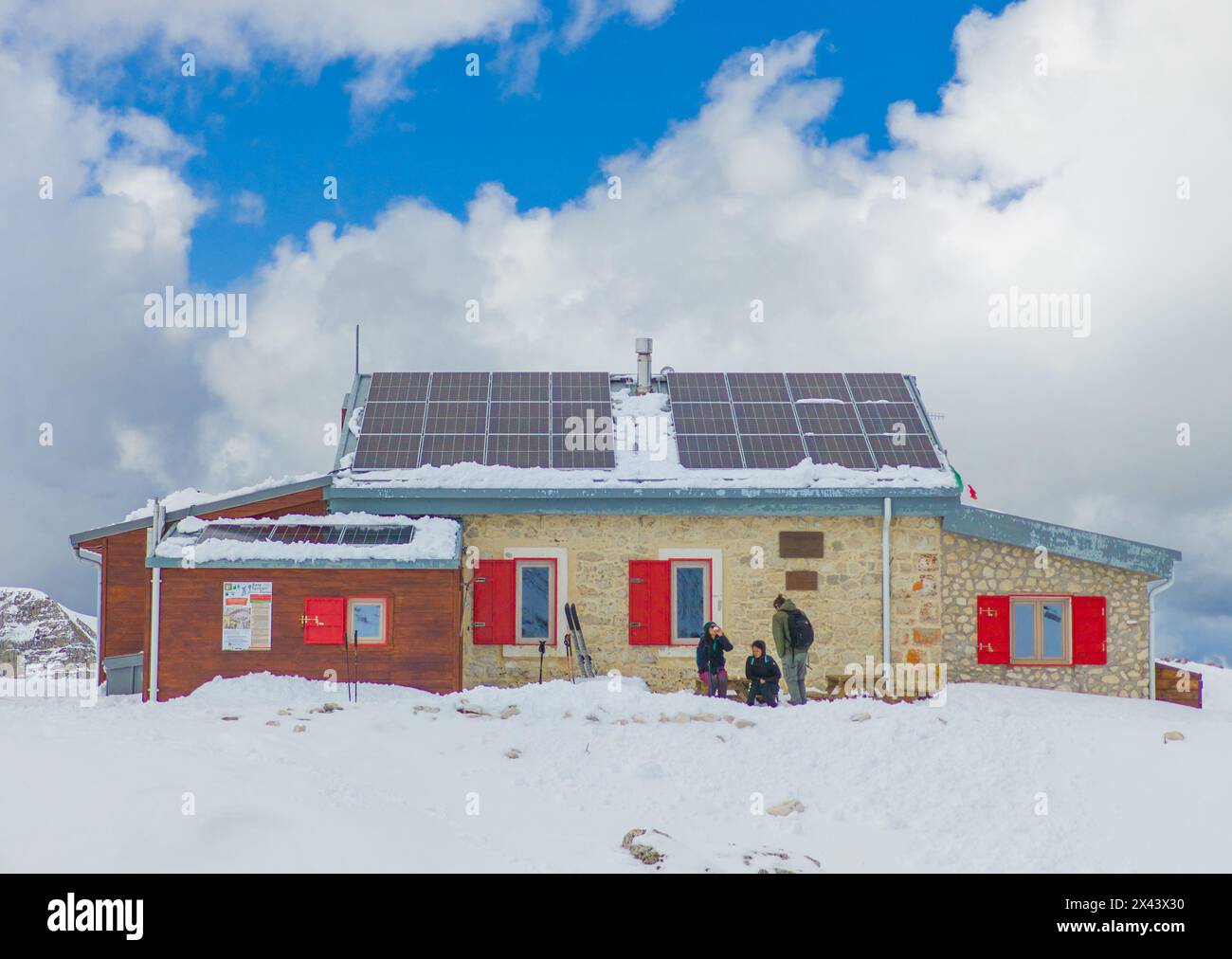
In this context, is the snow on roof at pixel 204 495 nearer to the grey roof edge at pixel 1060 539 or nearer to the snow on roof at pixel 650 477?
the snow on roof at pixel 650 477

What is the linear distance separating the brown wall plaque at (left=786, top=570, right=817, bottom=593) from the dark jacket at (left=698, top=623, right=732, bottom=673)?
8.52 feet

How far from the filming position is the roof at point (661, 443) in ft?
61.6

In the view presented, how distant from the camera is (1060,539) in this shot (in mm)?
19094

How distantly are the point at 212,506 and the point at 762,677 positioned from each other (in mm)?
9343

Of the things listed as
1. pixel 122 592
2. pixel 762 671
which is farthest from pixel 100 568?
pixel 762 671

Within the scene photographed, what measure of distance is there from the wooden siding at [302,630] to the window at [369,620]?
101 mm

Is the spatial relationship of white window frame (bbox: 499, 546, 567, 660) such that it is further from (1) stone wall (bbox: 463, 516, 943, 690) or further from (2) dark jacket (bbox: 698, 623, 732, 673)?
(2) dark jacket (bbox: 698, 623, 732, 673)

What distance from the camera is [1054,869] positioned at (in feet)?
33.9

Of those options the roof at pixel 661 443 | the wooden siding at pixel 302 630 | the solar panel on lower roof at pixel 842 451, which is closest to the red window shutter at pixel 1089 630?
the roof at pixel 661 443

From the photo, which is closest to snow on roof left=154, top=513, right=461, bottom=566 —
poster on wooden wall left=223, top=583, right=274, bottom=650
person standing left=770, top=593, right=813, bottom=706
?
poster on wooden wall left=223, top=583, right=274, bottom=650

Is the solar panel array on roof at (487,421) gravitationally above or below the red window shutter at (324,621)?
above
